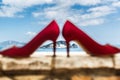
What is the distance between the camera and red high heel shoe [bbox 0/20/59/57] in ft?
7.43

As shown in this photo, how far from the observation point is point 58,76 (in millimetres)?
2252

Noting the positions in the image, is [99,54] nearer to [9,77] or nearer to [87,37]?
[87,37]

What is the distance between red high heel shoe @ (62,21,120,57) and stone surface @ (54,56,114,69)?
1.9 inches

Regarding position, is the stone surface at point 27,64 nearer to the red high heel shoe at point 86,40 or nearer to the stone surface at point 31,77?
the stone surface at point 31,77

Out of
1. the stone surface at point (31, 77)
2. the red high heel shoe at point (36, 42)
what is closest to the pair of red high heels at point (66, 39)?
the red high heel shoe at point (36, 42)

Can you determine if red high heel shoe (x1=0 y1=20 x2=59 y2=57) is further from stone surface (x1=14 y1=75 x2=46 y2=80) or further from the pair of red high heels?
stone surface (x1=14 y1=75 x2=46 y2=80)

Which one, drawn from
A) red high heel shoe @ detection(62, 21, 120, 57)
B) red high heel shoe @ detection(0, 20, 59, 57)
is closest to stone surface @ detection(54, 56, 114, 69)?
red high heel shoe @ detection(62, 21, 120, 57)

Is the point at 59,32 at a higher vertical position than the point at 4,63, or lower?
higher

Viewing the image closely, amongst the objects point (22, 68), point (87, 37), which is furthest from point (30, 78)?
point (87, 37)

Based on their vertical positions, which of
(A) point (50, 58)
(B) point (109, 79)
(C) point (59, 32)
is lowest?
(B) point (109, 79)

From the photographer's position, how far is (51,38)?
229cm

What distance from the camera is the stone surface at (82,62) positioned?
223cm

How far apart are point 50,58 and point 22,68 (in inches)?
7.2

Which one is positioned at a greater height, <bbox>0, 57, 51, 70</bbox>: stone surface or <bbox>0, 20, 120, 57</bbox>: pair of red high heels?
<bbox>0, 20, 120, 57</bbox>: pair of red high heels
